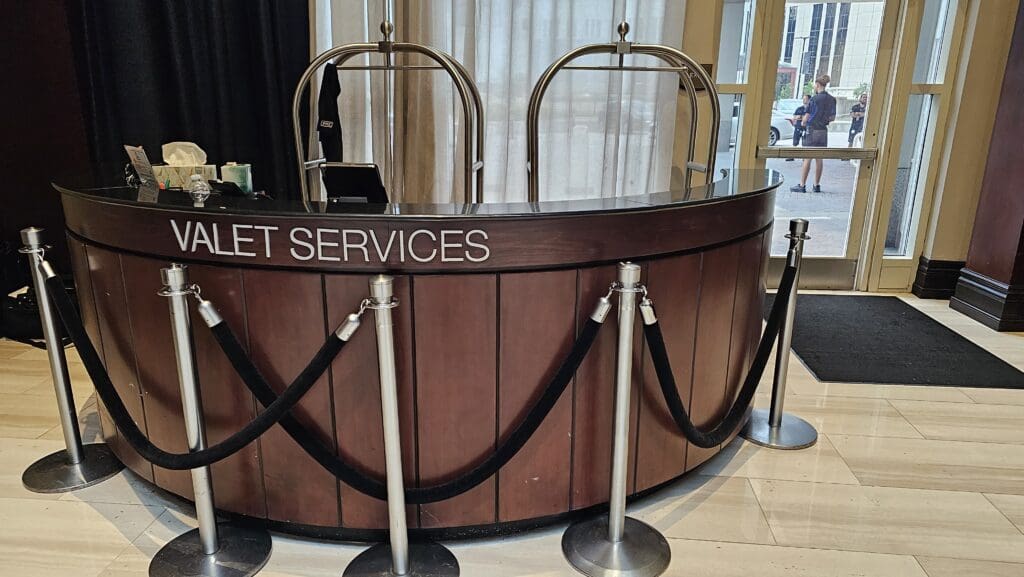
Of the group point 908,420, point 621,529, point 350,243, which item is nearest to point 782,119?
point 908,420

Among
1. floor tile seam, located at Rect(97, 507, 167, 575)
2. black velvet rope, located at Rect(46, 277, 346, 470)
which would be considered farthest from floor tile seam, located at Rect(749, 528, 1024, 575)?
floor tile seam, located at Rect(97, 507, 167, 575)

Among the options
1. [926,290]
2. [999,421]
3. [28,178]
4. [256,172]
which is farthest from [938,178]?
[28,178]

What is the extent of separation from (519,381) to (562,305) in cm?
24

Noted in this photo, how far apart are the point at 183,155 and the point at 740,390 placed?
2136 millimetres

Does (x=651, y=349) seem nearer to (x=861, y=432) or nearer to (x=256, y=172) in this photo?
(x=861, y=432)

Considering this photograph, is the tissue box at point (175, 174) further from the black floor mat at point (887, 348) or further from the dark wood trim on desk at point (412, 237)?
the black floor mat at point (887, 348)

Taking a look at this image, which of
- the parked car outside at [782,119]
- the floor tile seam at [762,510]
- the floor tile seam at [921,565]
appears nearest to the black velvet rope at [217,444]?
the floor tile seam at [762,510]

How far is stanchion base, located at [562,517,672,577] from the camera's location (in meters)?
1.83

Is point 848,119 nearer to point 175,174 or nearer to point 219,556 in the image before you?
point 175,174

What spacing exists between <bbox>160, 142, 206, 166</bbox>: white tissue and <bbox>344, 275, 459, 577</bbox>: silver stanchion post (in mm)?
1202

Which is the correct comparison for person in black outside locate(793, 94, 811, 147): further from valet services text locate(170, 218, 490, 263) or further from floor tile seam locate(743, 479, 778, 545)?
valet services text locate(170, 218, 490, 263)

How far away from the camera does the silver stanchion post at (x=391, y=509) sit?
5.21 ft

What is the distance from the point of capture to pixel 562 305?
180 cm

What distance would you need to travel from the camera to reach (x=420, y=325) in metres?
1.74
